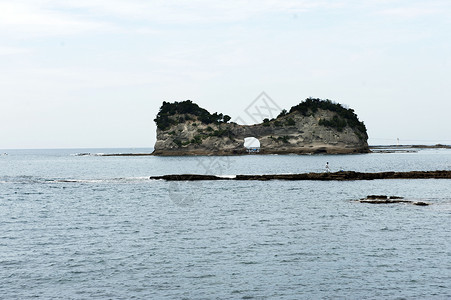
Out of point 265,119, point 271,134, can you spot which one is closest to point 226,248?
point 271,134

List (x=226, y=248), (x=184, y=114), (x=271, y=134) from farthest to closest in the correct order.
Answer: (x=184, y=114)
(x=271, y=134)
(x=226, y=248)

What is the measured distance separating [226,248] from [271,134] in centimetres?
15837

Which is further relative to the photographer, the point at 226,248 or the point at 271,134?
the point at 271,134

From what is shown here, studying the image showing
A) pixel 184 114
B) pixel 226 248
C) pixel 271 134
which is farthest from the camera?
pixel 184 114

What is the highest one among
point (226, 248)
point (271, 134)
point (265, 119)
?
point (265, 119)

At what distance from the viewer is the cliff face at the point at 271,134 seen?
177 m

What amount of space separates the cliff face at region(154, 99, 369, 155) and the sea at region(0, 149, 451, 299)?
124m

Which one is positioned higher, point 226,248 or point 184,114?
point 184,114

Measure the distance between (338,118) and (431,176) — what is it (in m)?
107

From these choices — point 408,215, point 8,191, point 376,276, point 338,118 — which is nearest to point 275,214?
point 408,215

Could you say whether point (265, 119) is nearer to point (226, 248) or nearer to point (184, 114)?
point (184, 114)

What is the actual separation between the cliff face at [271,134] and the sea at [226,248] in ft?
408

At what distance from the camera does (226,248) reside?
27828 mm

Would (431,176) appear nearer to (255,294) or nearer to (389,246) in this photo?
(389,246)
